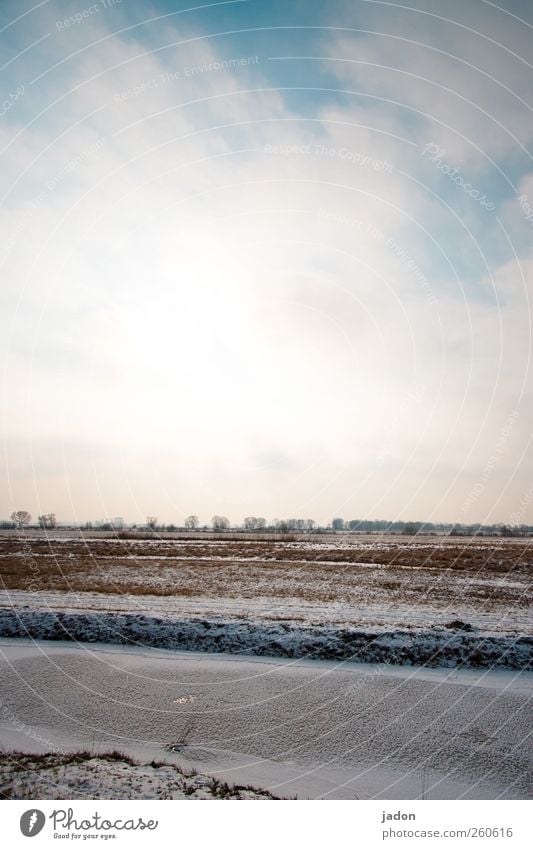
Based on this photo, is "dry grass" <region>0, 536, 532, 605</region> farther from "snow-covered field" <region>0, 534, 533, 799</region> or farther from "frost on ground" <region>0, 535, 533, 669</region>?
"snow-covered field" <region>0, 534, 533, 799</region>

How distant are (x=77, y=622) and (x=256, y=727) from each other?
988 centimetres

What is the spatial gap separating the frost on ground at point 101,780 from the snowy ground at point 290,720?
53 centimetres

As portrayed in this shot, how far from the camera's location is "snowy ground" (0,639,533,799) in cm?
770

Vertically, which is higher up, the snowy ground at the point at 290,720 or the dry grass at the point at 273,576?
the snowy ground at the point at 290,720

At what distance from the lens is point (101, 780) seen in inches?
265

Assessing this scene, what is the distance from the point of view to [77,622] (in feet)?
54.8

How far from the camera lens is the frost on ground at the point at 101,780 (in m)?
6.37

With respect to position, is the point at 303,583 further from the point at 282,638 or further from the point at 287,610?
the point at 282,638

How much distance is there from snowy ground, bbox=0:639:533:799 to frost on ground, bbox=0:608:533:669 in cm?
71

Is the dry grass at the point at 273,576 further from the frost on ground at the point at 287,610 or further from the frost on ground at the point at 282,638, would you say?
the frost on ground at the point at 282,638

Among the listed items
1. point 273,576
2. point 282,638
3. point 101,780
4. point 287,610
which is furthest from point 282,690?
point 273,576

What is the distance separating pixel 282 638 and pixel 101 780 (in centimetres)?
904

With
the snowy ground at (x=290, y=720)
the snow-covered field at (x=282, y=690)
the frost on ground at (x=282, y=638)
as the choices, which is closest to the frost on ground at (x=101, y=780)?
the snow-covered field at (x=282, y=690)

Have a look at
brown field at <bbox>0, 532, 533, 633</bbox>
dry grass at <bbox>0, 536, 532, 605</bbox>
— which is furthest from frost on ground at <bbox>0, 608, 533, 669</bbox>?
dry grass at <bbox>0, 536, 532, 605</bbox>
